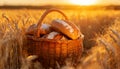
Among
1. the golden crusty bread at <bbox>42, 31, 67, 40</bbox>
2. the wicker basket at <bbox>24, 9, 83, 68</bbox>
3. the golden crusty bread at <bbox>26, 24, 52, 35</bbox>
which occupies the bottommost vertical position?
the wicker basket at <bbox>24, 9, 83, 68</bbox>

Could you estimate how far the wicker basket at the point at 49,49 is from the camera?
10.3ft

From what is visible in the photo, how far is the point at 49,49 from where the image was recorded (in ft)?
10.4

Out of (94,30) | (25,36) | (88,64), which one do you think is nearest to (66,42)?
(25,36)

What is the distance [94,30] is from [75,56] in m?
1.97

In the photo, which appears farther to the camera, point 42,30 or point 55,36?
point 42,30

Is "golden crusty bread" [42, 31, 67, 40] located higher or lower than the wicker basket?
higher

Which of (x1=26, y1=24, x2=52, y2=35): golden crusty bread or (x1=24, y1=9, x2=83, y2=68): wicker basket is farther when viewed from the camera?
(x1=26, y1=24, x2=52, y2=35): golden crusty bread

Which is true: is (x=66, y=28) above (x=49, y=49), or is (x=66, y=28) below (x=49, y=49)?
above

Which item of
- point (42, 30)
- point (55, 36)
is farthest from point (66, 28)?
point (42, 30)

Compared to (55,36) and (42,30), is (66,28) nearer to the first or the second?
(55,36)

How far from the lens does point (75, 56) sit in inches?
130

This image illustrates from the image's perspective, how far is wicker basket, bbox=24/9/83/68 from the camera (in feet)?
10.3

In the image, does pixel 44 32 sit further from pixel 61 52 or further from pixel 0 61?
pixel 0 61

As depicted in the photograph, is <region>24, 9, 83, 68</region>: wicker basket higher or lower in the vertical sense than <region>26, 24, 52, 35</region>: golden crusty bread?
lower
